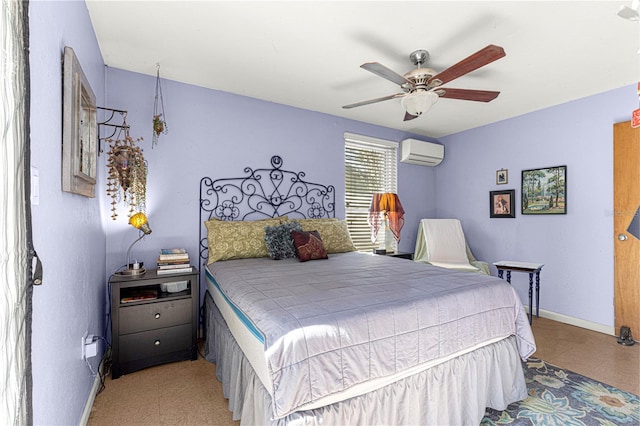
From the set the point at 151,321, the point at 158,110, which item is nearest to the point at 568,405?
the point at 151,321

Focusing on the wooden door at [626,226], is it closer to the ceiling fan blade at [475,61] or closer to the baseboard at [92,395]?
the ceiling fan blade at [475,61]

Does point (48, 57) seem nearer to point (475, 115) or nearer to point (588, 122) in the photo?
point (475, 115)

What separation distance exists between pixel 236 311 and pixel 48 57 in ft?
4.71

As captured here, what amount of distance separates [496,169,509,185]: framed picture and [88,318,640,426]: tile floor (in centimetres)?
194

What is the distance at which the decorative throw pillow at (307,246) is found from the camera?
9.05ft

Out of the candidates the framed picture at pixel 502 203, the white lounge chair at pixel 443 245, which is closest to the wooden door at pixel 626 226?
the framed picture at pixel 502 203

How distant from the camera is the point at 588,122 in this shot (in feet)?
10.7

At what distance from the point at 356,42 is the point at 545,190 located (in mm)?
2945

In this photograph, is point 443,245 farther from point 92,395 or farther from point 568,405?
point 92,395

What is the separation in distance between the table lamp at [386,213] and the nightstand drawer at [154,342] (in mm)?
2513

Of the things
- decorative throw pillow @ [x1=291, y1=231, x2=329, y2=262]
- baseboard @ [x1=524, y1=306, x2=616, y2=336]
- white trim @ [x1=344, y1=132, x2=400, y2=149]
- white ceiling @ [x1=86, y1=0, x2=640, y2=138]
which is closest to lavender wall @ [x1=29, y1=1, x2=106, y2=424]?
white ceiling @ [x1=86, y1=0, x2=640, y2=138]

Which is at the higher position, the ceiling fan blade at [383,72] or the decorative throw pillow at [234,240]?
the ceiling fan blade at [383,72]

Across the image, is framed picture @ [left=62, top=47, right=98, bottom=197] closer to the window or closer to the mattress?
the mattress

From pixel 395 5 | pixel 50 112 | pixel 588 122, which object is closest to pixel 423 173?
pixel 588 122
